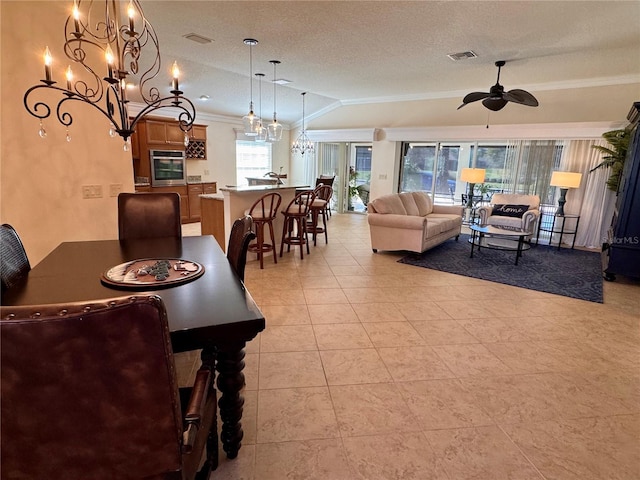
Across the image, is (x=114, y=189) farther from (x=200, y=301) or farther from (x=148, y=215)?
(x=200, y=301)

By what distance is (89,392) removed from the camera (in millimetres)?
848

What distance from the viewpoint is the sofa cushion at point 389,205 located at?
5.54 m

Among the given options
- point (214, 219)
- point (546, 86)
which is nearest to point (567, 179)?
point (546, 86)

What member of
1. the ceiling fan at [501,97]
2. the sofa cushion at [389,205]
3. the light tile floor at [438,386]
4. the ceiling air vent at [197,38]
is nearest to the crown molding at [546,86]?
the ceiling fan at [501,97]

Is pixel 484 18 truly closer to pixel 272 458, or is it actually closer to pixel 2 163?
pixel 272 458

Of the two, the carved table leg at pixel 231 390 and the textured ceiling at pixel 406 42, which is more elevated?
the textured ceiling at pixel 406 42

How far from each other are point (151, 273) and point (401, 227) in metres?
4.11

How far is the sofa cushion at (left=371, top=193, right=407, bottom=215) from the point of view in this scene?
5.54 meters

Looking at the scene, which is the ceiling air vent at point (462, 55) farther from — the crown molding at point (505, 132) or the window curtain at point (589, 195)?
the window curtain at point (589, 195)

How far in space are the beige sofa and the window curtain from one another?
2.36 metres

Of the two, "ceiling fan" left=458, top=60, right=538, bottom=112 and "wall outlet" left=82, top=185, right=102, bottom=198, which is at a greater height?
"ceiling fan" left=458, top=60, right=538, bottom=112

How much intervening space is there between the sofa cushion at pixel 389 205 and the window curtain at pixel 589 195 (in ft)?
10.7

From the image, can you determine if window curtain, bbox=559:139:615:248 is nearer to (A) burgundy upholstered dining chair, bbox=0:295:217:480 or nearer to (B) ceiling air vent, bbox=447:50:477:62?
(B) ceiling air vent, bbox=447:50:477:62

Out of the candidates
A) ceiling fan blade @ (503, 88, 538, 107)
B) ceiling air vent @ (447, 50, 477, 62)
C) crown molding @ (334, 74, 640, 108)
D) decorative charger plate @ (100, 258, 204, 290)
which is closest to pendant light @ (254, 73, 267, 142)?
crown molding @ (334, 74, 640, 108)
